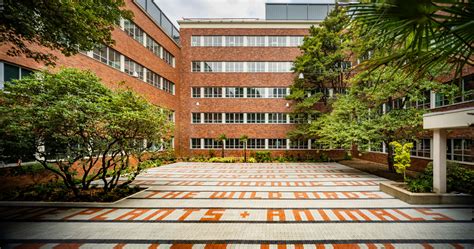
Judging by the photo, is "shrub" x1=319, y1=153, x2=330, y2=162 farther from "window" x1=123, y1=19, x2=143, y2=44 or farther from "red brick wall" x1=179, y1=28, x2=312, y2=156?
"window" x1=123, y1=19, x2=143, y2=44

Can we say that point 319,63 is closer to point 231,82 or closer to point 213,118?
point 231,82

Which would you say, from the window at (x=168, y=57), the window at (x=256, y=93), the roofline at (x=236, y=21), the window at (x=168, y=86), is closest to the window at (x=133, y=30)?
the window at (x=168, y=57)

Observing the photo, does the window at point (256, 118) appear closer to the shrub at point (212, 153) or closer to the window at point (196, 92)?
the shrub at point (212, 153)

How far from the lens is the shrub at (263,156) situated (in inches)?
1005

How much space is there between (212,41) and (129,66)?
1240 cm

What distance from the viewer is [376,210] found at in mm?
8180

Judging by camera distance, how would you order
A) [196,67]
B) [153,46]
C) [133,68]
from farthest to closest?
[196,67], [153,46], [133,68]

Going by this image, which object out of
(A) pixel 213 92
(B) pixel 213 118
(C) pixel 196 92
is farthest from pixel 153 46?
(B) pixel 213 118

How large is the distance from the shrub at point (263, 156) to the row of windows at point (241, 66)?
33.7 ft

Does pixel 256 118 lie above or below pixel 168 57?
below

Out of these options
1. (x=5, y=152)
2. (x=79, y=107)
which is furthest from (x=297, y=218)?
(x=5, y=152)

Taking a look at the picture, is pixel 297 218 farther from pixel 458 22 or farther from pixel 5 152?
pixel 5 152

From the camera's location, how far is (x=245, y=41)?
1145 inches

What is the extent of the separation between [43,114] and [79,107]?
109 centimetres
